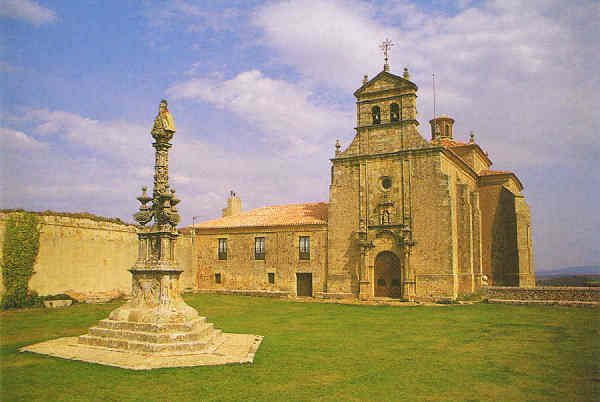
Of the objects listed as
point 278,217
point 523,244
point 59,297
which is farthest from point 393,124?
point 59,297

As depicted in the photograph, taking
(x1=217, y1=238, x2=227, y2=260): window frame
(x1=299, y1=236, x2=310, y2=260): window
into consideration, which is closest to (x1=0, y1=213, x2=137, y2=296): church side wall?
(x1=217, y1=238, x2=227, y2=260): window frame

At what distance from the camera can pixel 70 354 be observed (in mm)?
9188

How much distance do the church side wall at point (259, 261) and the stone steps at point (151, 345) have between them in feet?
50.9

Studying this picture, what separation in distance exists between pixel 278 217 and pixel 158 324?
18662 mm

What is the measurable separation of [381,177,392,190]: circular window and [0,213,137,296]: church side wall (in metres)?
13.7

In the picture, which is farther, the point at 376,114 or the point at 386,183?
the point at 376,114

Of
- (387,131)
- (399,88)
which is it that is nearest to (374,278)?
(387,131)

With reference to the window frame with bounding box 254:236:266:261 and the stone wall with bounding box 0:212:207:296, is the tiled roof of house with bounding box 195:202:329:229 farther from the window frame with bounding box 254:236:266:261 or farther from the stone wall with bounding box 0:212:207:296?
the stone wall with bounding box 0:212:207:296

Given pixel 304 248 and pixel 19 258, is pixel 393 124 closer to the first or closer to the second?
pixel 304 248

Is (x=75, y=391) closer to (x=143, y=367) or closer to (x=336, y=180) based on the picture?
(x=143, y=367)

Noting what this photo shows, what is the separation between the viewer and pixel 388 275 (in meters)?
23.8

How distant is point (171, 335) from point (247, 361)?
1.94 metres

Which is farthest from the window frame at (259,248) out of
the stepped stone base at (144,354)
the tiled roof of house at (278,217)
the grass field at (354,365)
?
the stepped stone base at (144,354)

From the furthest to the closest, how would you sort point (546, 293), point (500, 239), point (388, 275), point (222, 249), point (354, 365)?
1. point (222, 249)
2. point (500, 239)
3. point (388, 275)
4. point (546, 293)
5. point (354, 365)
